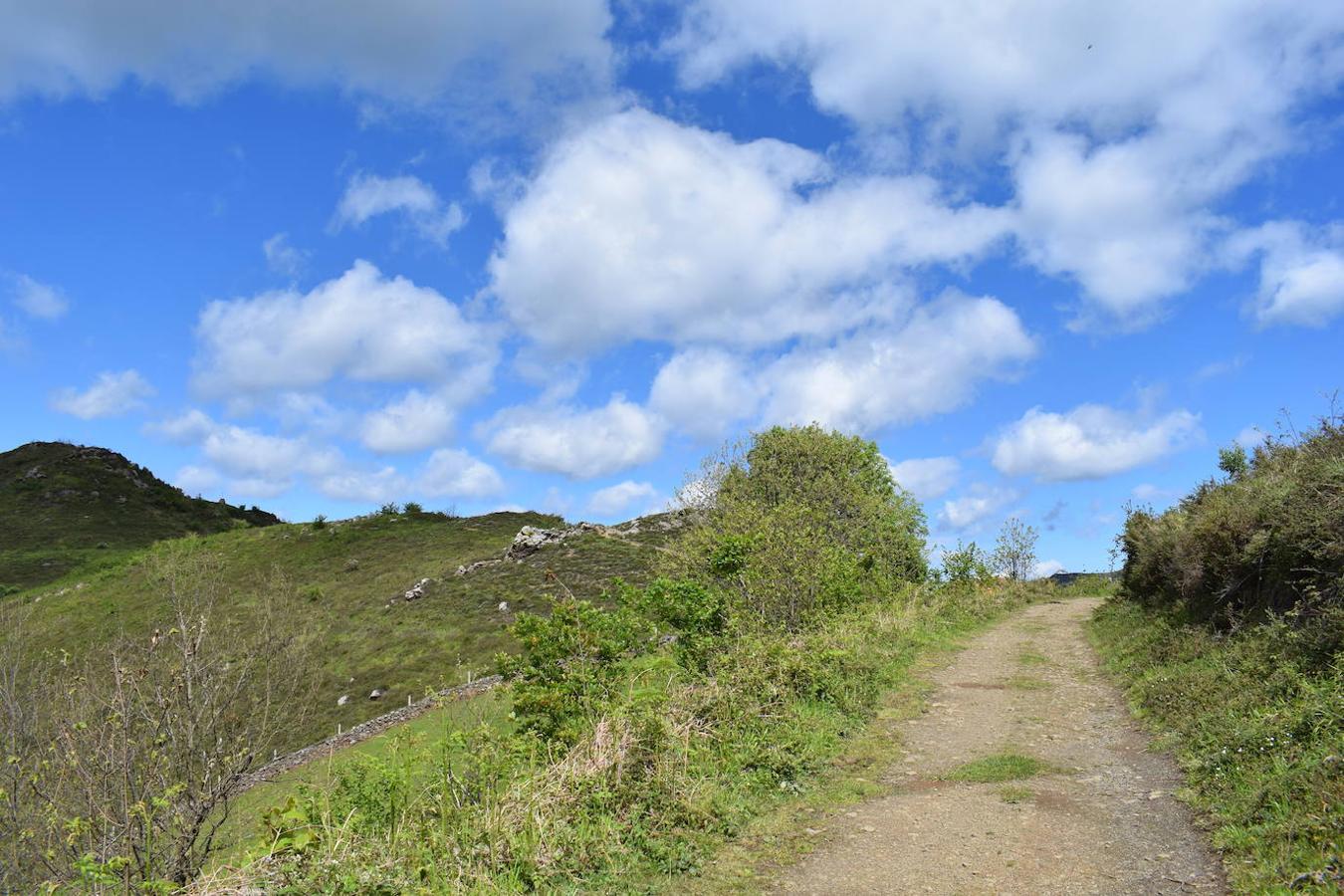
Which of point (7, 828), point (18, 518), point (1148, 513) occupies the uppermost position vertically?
point (18, 518)

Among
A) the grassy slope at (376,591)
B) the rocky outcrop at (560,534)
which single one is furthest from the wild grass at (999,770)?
the rocky outcrop at (560,534)

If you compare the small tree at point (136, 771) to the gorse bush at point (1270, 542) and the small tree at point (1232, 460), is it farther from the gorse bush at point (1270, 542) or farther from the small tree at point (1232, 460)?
the small tree at point (1232, 460)

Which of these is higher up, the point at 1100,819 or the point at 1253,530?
the point at 1253,530

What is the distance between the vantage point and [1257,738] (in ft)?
28.0

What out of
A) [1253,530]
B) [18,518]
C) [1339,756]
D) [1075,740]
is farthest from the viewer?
[18,518]

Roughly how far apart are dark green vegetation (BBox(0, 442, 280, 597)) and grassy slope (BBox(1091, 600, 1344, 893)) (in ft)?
207

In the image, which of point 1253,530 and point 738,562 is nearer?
point 1253,530

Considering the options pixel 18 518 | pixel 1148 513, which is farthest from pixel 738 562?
pixel 18 518

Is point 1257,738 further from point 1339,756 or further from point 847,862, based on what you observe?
point 847,862

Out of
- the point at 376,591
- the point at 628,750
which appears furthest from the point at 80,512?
the point at 628,750

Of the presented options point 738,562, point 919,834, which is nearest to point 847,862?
point 919,834

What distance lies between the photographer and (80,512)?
70.3 meters

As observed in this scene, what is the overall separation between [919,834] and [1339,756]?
11.9 feet

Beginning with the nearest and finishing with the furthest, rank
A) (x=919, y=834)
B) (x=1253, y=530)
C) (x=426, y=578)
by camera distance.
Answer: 1. (x=919, y=834)
2. (x=1253, y=530)
3. (x=426, y=578)
